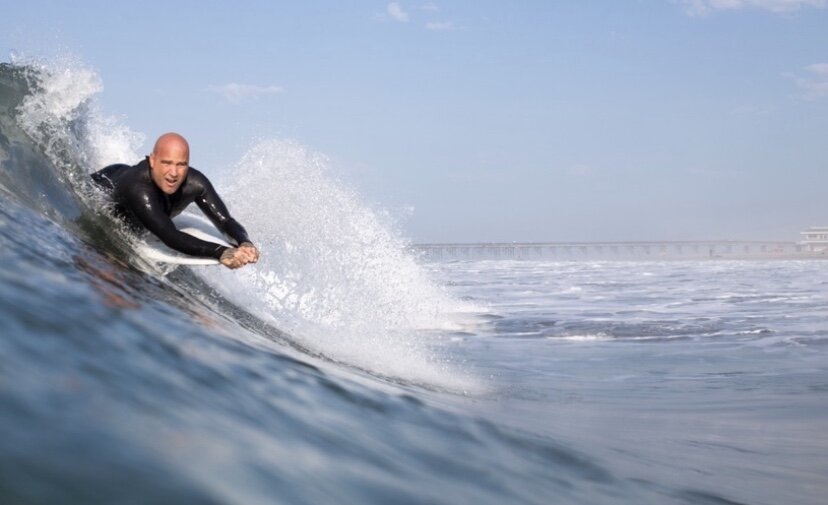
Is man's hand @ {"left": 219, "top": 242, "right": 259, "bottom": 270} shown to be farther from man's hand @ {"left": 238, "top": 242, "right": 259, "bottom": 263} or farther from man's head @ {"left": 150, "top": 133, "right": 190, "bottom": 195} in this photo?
man's head @ {"left": 150, "top": 133, "right": 190, "bottom": 195}

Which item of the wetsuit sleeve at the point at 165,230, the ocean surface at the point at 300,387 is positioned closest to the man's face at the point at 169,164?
Answer: the wetsuit sleeve at the point at 165,230

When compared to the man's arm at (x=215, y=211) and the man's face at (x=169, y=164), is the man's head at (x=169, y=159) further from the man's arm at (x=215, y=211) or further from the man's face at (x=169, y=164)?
the man's arm at (x=215, y=211)

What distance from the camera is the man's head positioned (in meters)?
5.27

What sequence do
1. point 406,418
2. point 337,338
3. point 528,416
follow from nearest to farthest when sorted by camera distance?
1. point 406,418
2. point 528,416
3. point 337,338

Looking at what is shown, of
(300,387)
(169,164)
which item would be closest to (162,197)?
(169,164)

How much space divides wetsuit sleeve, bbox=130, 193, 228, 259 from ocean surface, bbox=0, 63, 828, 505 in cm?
17

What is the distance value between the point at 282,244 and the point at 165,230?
15.8 feet

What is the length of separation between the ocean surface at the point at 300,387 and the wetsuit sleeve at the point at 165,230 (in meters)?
0.17

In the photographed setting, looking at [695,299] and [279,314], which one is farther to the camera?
[695,299]

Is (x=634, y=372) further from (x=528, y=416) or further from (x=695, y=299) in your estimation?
(x=695, y=299)

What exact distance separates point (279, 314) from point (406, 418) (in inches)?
190

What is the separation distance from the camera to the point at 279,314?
7.85 meters

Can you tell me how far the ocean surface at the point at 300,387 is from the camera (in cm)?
176

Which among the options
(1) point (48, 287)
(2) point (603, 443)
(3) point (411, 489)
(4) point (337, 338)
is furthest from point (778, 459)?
(4) point (337, 338)
